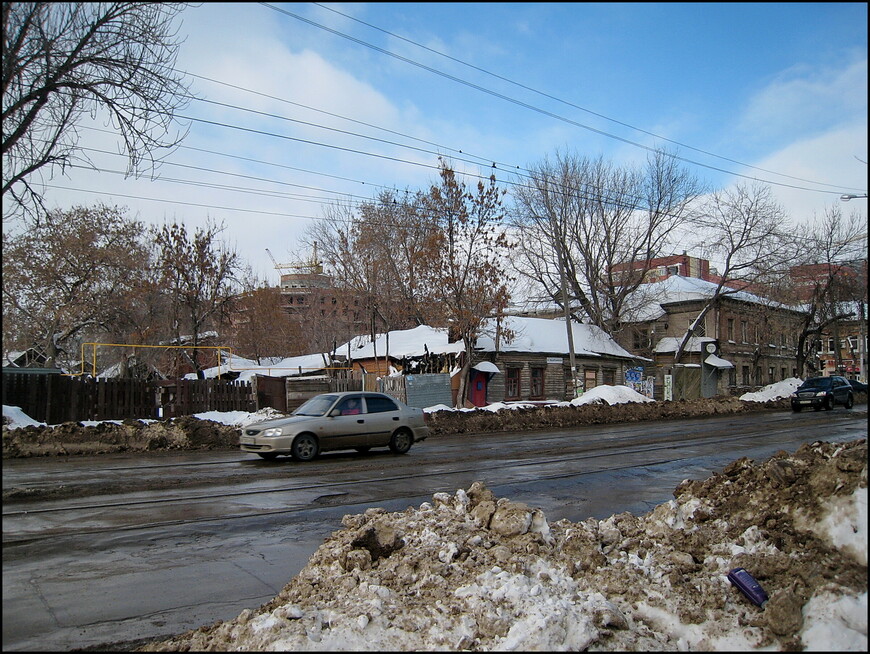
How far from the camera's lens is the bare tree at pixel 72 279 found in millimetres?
30094

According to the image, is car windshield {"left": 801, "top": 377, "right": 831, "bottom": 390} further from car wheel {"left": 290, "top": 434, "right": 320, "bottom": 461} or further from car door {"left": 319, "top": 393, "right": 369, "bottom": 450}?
car wheel {"left": 290, "top": 434, "right": 320, "bottom": 461}

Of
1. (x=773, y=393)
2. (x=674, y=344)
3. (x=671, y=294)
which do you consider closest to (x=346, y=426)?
(x=773, y=393)

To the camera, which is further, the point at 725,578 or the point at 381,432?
the point at 381,432

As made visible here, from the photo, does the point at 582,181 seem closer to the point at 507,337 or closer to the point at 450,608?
the point at 507,337

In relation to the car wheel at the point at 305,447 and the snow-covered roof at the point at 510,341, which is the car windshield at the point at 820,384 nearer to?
the snow-covered roof at the point at 510,341

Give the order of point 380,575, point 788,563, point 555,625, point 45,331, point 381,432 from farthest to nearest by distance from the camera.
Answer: point 45,331
point 381,432
point 380,575
point 788,563
point 555,625

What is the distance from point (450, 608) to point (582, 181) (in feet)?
138

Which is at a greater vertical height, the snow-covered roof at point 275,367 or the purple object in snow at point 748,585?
the snow-covered roof at point 275,367

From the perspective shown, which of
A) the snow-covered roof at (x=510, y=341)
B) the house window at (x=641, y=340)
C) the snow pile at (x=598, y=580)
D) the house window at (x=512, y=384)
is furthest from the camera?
the house window at (x=641, y=340)

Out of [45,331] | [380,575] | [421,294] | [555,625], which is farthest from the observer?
[421,294]

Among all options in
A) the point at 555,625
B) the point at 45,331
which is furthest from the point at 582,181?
the point at 555,625

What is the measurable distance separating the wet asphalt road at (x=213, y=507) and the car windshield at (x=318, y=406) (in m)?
1.14

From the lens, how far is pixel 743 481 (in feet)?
21.8

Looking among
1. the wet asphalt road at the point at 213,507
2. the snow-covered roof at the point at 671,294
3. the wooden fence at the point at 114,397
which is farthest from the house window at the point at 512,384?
the wet asphalt road at the point at 213,507
